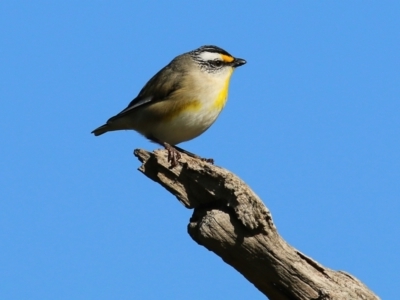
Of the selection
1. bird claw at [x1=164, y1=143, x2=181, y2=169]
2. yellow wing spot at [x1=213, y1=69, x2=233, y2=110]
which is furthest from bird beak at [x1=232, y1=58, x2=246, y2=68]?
bird claw at [x1=164, y1=143, x2=181, y2=169]

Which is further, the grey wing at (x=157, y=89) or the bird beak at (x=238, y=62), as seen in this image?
the bird beak at (x=238, y=62)

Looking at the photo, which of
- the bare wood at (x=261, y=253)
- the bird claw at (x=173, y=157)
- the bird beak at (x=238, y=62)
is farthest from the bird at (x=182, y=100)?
the bare wood at (x=261, y=253)

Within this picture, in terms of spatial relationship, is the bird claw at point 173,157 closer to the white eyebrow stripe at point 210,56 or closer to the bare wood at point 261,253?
the bare wood at point 261,253

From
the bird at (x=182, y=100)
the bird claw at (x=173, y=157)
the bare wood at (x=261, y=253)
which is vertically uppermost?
the bird at (x=182, y=100)

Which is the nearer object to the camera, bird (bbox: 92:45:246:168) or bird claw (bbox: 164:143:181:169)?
bird claw (bbox: 164:143:181:169)

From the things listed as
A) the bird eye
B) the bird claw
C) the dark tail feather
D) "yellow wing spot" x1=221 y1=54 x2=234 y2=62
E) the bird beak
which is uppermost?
the bird beak

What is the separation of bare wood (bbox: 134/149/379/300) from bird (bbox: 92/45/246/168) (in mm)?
2747

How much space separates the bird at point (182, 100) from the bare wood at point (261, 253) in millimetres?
2747

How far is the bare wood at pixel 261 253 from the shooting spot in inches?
307

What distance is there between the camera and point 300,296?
7.80 meters

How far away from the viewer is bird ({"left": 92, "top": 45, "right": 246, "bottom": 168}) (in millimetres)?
11023

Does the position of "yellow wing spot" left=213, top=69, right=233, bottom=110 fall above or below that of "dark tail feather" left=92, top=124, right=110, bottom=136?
above

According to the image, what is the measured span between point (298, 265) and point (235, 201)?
969mm

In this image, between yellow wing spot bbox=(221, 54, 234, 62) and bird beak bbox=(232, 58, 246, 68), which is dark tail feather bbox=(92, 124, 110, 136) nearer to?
yellow wing spot bbox=(221, 54, 234, 62)
